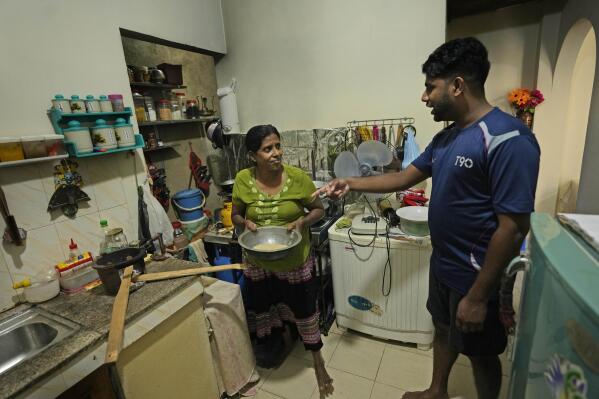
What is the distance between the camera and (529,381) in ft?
1.85

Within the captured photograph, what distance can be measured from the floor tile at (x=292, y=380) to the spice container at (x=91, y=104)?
1.78m

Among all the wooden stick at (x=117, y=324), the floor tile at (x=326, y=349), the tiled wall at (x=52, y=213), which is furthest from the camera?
the floor tile at (x=326, y=349)

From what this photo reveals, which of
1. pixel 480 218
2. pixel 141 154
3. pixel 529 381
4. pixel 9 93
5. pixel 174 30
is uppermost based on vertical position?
pixel 174 30

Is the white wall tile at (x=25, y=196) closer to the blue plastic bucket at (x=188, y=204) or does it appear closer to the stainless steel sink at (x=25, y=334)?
the stainless steel sink at (x=25, y=334)

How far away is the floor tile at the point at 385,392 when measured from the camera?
158 cm

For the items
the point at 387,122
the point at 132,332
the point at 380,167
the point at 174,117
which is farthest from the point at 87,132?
the point at 387,122

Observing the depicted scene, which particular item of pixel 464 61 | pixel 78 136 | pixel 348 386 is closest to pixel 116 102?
pixel 78 136

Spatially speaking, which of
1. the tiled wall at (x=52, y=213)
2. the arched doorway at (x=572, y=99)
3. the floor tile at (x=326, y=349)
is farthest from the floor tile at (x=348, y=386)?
the arched doorway at (x=572, y=99)

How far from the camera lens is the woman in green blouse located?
4.90ft

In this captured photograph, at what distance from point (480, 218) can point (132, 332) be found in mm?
1323

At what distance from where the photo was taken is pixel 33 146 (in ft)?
4.35

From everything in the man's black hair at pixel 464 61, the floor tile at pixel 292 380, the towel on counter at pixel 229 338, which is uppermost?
the man's black hair at pixel 464 61

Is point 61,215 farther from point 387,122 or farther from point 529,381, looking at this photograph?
point 387,122

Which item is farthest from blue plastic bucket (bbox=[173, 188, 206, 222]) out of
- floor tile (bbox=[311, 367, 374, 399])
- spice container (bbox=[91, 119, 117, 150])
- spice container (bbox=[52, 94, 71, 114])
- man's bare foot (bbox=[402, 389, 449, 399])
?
man's bare foot (bbox=[402, 389, 449, 399])
